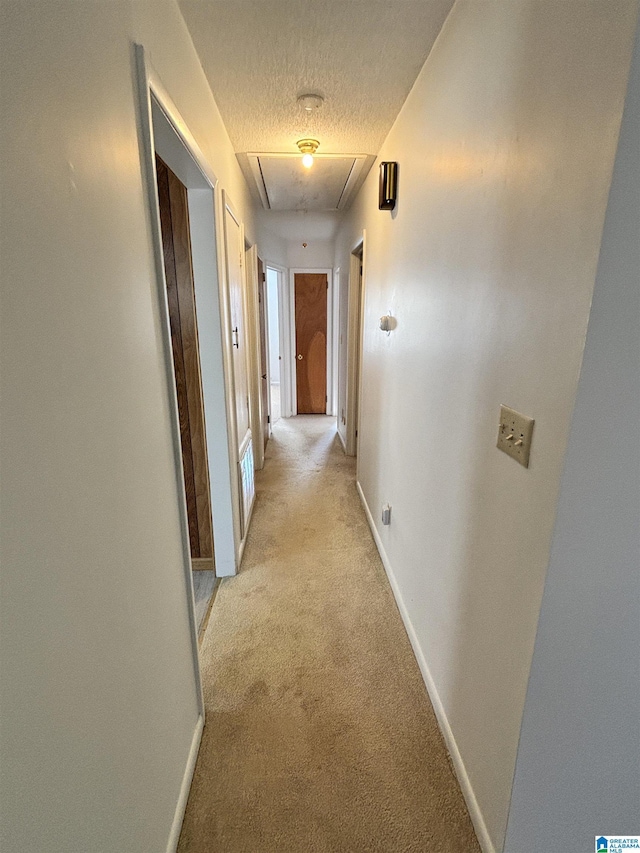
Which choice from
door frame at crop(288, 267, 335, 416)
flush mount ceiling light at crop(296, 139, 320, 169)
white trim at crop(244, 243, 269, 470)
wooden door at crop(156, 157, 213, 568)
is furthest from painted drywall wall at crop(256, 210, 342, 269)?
wooden door at crop(156, 157, 213, 568)

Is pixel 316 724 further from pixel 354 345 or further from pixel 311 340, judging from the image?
pixel 311 340

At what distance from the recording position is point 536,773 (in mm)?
946

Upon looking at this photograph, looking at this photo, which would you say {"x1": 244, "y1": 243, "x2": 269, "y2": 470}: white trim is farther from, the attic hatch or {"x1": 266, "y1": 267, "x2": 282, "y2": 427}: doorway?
{"x1": 266, "y1": 267, "x2": 282, "y2": 427}: doorway

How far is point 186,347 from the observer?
2.00 m

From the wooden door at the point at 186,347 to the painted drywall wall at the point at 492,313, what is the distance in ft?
3.58

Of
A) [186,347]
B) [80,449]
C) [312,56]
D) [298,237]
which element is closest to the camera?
[80,449]

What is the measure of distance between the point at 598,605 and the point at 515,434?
1.34 feet

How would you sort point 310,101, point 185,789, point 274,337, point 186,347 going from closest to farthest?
point 185,789 → point 310,101 → point 186,347 → point 274,337

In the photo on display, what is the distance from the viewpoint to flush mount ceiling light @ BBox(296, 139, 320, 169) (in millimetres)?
2298

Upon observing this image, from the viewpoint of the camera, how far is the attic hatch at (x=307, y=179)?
2604 mm

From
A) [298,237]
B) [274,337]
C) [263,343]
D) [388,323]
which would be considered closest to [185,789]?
[388,323]

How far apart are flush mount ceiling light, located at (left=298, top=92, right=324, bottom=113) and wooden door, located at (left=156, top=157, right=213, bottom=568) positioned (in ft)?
2.33

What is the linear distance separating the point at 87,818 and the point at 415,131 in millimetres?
2406

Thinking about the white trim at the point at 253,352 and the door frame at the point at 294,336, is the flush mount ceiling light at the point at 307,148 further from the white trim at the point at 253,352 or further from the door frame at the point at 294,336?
the door frame at the point at 294,336
